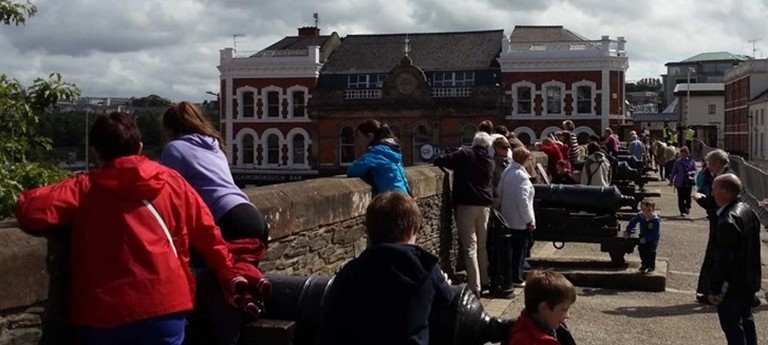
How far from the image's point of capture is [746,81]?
250 ft

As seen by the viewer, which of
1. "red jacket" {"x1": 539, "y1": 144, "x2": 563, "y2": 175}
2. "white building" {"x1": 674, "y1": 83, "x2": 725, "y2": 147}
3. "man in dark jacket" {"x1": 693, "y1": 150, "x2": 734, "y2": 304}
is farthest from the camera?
"white building" {"x1": 674, "y1": 83, "x2": 725, "y2": 147}

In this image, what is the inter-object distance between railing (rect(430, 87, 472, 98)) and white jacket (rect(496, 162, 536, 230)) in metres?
47.0

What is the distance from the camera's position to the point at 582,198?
12.0 metres

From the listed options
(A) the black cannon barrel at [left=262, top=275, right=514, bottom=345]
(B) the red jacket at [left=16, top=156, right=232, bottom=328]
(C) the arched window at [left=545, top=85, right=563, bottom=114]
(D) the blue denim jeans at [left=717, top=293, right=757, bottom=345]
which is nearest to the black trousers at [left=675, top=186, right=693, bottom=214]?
(D) the blue denim jeans at [left=717, top=293, right=757, bottom=345]

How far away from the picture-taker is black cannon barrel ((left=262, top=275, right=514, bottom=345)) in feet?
14.0

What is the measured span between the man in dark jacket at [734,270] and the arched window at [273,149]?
5549 centimetres

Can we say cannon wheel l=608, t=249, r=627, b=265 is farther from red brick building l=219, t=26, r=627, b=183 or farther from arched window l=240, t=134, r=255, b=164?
arched window l=240, t=134, r=255, b=164

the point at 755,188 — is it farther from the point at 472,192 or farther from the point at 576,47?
the point at 576,47

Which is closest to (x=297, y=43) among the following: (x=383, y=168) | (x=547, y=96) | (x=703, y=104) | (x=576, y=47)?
(x=547, y=96)

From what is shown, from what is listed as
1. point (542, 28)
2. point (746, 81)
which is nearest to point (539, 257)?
point (542, 28)

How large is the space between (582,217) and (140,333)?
8901 millimetres

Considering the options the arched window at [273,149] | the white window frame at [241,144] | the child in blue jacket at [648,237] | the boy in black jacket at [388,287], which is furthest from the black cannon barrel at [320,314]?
the white window frame at [241,144]

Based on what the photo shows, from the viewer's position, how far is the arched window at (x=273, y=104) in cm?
6153

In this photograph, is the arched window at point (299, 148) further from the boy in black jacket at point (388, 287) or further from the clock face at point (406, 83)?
the boy in black jacket at point (388, 287)
